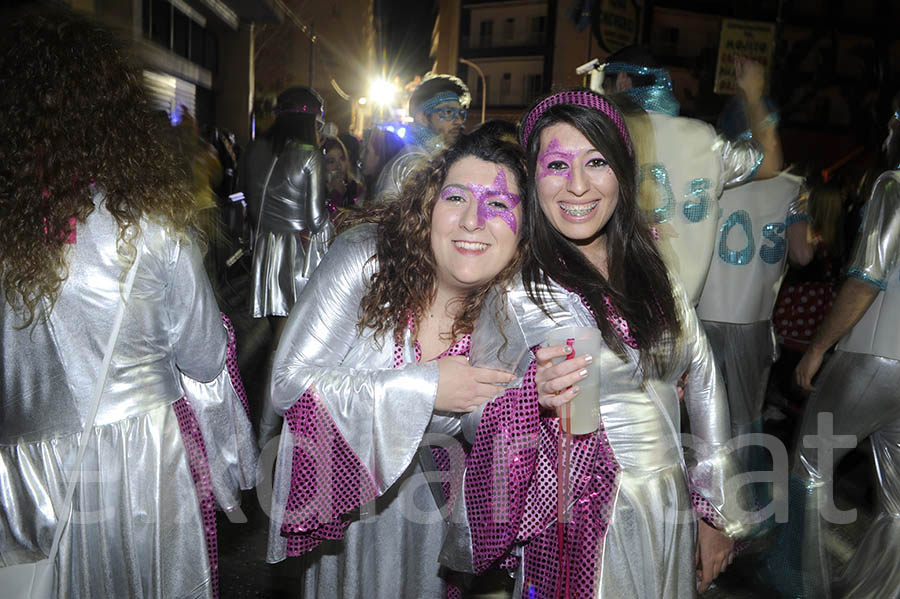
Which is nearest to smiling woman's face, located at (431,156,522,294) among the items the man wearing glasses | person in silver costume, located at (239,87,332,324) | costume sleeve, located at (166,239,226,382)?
costume sleeve, located at (166,239,226,382)

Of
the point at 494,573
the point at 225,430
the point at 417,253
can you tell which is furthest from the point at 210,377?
the point at 494,573

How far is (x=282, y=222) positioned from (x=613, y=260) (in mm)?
4346

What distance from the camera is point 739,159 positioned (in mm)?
3604

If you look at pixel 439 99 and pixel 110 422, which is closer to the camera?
pixel 110 422

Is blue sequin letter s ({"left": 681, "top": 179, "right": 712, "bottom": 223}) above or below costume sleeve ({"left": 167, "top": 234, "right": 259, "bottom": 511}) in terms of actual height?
above

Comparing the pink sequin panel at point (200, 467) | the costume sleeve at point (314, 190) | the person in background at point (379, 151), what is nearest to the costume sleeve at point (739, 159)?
the pink sequin panel at point (200, 467)

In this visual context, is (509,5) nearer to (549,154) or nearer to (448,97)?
(448,97)

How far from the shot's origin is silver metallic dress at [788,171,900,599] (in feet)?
9.36

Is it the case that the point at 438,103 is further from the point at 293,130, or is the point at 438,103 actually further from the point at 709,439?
the point at 709,439

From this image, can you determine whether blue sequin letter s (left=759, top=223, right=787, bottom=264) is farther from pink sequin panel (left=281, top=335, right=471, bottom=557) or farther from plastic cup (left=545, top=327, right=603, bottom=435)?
pink sequin panel (left=281, top=335, right=471, bottom=557)

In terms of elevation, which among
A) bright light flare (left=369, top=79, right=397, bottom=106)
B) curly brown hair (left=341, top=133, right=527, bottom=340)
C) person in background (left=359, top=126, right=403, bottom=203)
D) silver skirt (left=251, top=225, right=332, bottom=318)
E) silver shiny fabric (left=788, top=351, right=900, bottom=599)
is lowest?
silver shiny fabric (left=788, top=351, right=900, bottom=599)

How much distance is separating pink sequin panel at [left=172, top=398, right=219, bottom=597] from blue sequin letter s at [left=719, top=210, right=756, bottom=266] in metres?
2.98

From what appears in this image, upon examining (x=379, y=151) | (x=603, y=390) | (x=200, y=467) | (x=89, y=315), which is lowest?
(x=200, y=467)

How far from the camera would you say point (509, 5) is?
163 ft
